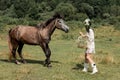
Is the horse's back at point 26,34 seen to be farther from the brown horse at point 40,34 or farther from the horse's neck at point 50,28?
the horse's neck at point 50,28

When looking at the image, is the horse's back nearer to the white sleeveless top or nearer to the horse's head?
the horse's head

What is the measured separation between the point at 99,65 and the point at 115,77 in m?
2.58

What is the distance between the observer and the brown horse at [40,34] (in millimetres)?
12820

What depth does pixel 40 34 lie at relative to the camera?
1298 centimetres

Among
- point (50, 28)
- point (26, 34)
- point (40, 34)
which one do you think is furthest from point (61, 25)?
point (26, 34)

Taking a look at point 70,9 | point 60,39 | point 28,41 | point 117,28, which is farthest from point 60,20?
point 70,9

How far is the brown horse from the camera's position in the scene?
1282 cm

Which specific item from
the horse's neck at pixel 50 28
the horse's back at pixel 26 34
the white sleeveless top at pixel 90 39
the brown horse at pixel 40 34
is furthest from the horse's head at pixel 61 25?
the white sleeveless top at pixel 90 39

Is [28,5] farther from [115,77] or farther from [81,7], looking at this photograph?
[115,77]

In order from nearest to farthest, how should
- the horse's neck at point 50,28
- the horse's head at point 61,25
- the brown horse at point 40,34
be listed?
the horse's head at point 61,25 → the brown horse at point 40,34 → the horse's neck at point 50,28

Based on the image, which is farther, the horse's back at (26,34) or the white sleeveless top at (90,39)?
the horse's back at (26,34)

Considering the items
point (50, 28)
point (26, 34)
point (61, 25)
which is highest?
point (61, 25)

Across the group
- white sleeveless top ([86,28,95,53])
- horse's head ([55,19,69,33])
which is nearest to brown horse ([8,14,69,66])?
horse's head ([55,19,69,33])

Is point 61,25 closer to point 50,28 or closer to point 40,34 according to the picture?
point 50,28
